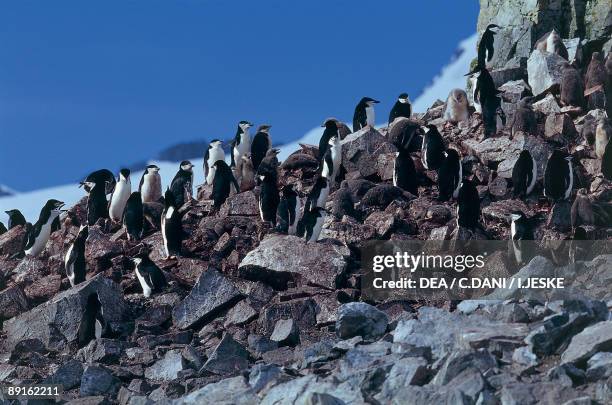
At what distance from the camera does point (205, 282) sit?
15.1 m

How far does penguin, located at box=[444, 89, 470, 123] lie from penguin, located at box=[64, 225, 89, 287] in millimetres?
7314

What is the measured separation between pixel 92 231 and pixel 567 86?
833 cm

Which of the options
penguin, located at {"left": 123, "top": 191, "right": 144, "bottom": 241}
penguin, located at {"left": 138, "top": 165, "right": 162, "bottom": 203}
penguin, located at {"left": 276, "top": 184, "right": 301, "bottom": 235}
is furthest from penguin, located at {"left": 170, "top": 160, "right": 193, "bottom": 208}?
penguin, located at {"left": 276, "top": 184, "right": 301, "bottom": 235}

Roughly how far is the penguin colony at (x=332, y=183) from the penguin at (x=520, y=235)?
1cm

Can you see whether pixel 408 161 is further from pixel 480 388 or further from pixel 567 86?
pixel 480 388

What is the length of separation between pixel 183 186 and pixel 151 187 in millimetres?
544

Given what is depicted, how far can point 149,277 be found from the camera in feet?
51.7

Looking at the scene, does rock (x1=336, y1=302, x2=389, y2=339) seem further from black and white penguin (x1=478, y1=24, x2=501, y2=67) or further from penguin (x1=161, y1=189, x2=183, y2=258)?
black and white penguin (x1=478, y1=24, x2=501, y2=67)

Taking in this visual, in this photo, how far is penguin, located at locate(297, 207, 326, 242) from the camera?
16.1 meters

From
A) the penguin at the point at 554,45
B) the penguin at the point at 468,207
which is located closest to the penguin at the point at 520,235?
the penguin at the point at 468,207

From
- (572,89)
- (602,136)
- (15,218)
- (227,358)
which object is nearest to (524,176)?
(602,136)

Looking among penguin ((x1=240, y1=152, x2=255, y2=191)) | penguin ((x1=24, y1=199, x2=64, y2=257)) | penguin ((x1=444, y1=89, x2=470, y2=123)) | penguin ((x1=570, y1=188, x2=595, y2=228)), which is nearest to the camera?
penguin ((x1=570, y1=188, x2=595, y2=228))

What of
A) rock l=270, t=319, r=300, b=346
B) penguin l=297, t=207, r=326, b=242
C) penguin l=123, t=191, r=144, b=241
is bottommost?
rock l=270, t=319, r=300, b=346

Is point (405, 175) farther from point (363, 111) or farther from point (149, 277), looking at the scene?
point (363, 111)
